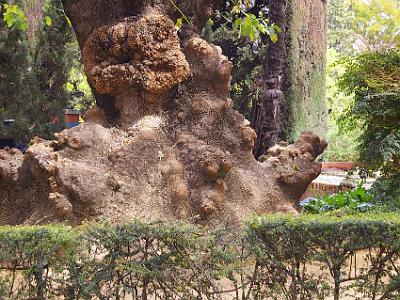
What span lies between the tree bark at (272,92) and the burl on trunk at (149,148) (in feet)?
9.06

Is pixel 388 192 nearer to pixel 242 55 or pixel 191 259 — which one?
pixel 191 259

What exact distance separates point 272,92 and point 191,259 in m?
6.78

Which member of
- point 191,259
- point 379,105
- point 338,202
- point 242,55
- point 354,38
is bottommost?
point 338,202

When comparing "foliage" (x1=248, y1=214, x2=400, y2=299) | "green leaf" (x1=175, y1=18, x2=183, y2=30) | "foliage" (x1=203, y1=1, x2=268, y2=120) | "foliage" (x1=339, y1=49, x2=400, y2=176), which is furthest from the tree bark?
"foliage" (x1=248, y1=214, x2=400, y2=299)

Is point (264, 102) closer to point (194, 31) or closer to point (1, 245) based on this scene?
point (194, 31)

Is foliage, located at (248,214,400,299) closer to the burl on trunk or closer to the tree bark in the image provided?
the burl on trunk

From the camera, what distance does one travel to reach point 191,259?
377 centimetres

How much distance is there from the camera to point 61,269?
12.0 ft

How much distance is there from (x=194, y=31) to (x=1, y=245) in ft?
15.6

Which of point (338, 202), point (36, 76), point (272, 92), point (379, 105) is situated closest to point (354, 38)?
point (272, 92)

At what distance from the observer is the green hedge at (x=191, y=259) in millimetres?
3670

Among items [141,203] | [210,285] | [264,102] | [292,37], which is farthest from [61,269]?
[292,37]

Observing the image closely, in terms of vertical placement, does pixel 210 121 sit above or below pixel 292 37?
below

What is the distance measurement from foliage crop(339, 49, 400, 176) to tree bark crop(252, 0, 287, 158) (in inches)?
91.9
